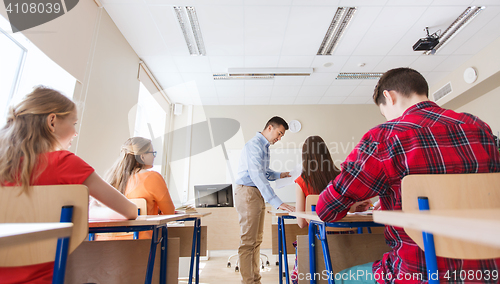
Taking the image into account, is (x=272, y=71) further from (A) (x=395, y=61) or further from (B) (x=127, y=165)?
(B) (x=127, y=165)

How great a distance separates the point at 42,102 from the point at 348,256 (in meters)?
1.57

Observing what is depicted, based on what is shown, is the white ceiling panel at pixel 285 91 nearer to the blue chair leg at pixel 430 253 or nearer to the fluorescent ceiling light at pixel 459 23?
the fluorescent ceiling light at pixel 459 23

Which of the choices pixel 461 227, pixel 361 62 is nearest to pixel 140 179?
pixel 461 227

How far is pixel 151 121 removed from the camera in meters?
5.15

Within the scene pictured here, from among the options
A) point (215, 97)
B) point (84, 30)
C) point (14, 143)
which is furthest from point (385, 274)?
point (215, 97)

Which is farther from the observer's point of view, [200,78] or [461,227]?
[200,78]

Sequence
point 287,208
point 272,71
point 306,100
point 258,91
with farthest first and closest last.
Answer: point 306,100 < point 258,91 < point 272,71 < point 287,208

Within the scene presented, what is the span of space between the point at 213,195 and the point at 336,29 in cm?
290

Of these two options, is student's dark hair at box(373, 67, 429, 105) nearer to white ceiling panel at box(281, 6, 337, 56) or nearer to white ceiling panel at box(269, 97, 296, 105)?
white ceiling panel at box(281, 6, 337, 56)

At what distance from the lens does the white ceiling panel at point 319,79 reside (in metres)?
4.63

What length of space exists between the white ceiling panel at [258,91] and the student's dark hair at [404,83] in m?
4.06

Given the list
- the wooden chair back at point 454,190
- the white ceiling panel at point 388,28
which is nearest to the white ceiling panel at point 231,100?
the white ceiling panel at point 388,28

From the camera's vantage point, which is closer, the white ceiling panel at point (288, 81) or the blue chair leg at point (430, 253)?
the blue chair leg at point (430, 253)

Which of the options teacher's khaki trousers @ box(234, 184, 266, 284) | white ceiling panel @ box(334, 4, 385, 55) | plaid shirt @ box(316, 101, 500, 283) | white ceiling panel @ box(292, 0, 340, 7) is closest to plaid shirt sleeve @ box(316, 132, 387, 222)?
plaid shirt @ box(316, 101, 500, 283)
